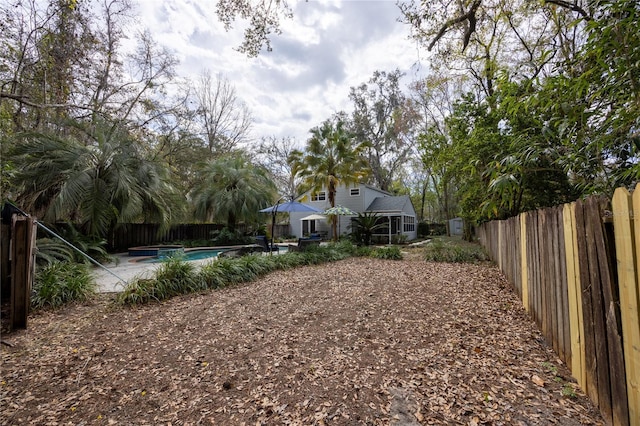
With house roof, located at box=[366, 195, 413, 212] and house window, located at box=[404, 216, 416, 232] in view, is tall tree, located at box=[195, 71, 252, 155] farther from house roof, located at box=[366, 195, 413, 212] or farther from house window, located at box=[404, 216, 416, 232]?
house window, located at box=[404, 216, 416, 232]

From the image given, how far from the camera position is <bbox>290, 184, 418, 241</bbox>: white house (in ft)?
58.4

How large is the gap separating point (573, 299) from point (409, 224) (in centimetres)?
1810

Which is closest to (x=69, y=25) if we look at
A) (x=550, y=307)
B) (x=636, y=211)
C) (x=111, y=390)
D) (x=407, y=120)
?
(x=111, y=390)

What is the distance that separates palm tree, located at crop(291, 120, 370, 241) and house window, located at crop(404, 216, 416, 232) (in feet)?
23.0

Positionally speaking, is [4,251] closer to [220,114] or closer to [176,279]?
[176,279]

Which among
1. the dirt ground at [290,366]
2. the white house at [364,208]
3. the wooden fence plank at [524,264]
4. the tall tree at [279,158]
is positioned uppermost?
the tall tree at [279,158]

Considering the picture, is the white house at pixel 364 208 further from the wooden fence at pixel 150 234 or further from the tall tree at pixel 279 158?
the tall tree at pixel 279 158

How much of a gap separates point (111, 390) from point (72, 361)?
34.3 inches

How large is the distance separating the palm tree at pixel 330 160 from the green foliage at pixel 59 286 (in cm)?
967

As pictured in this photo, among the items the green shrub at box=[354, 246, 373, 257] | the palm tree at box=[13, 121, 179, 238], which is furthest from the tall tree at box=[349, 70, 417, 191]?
the palm tree at box=[13, 121, 179, 238]

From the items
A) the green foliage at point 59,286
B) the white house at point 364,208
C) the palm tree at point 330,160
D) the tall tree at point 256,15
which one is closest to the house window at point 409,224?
the white house at point 364,208

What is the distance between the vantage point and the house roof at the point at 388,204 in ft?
57.7

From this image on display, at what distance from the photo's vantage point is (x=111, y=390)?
7.72ft

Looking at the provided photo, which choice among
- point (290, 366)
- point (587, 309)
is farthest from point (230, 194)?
point (587, 309)
